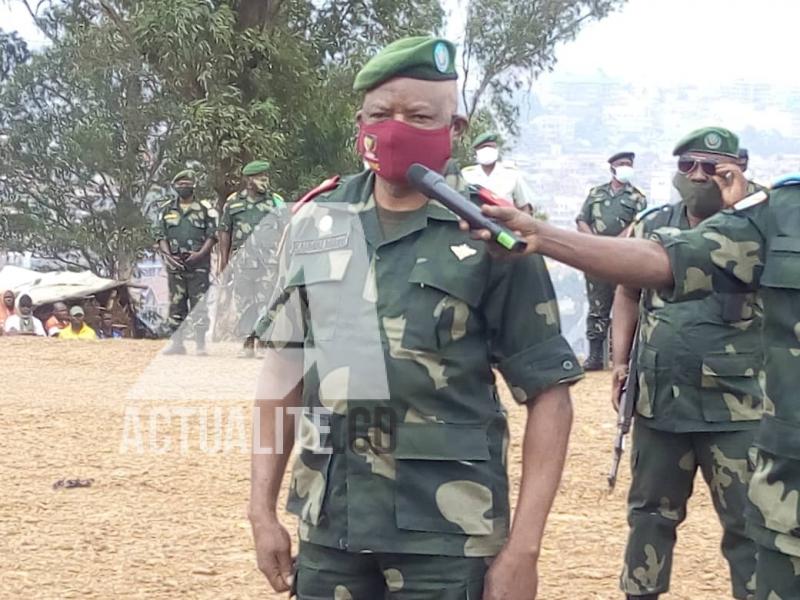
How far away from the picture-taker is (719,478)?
14.4 feet

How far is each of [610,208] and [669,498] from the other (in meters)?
7.03

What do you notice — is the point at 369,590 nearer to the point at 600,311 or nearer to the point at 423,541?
the point at 423,541

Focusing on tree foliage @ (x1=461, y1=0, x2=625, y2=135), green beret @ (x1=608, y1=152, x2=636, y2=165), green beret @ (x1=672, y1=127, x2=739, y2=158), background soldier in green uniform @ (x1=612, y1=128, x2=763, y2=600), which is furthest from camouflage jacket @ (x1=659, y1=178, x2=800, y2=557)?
tree foliage @ (x1=461, y1=0, x2=625, y2=135)

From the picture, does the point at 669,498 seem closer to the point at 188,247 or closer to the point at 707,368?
the point at 707,368

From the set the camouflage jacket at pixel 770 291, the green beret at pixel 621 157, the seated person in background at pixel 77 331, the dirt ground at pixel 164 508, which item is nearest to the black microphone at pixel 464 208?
the camouflage jacket at pixel 770 291

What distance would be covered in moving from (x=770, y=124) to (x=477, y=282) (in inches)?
499

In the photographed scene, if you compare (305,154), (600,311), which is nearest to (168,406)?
(600,311)

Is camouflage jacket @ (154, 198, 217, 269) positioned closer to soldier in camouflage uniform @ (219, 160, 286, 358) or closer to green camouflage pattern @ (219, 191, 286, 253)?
soldier in camouflage uniform @ (219, 160, 286, 358)

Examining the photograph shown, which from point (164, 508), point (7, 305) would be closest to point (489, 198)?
point (164, 508)

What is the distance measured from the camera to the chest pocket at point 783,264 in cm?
261

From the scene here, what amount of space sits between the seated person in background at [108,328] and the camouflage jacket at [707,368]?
48.9 feet

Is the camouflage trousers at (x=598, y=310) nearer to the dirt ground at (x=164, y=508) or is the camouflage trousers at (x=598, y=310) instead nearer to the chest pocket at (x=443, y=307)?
the dirt ground at (x=164, y=508)

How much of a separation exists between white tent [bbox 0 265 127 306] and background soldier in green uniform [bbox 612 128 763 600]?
14831mm

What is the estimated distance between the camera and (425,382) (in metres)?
2.54
